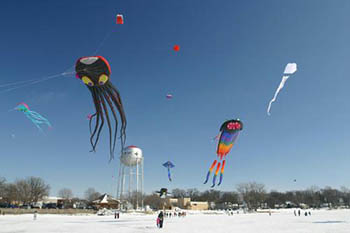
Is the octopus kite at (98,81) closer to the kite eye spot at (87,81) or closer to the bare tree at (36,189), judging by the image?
the kite eye spot at (87,81)

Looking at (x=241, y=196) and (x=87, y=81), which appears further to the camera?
(x=241, y=196)

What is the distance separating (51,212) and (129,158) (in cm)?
2237

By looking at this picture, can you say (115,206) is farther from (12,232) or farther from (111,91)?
(111,91)

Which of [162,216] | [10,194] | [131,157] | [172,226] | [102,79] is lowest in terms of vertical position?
[172,226]

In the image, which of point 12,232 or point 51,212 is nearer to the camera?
point 12,232

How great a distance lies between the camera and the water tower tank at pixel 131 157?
224 feet

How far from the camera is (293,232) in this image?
20.2m

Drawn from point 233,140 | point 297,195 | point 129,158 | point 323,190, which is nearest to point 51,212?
point 129,158

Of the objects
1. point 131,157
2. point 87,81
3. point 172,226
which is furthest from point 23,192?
point 87,81

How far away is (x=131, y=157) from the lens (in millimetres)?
68375

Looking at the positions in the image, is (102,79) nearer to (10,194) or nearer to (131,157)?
(131,157)

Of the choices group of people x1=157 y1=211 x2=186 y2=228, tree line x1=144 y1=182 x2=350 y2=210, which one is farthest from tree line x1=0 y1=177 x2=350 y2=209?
group of people x1=157 y1=211 x2=186 y2=228

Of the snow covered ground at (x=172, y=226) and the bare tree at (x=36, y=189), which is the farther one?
the bare tree at (x=36, y=189)

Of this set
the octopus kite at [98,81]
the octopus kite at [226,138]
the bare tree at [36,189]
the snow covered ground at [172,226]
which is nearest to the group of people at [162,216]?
the snow covered ground at [172,226]
